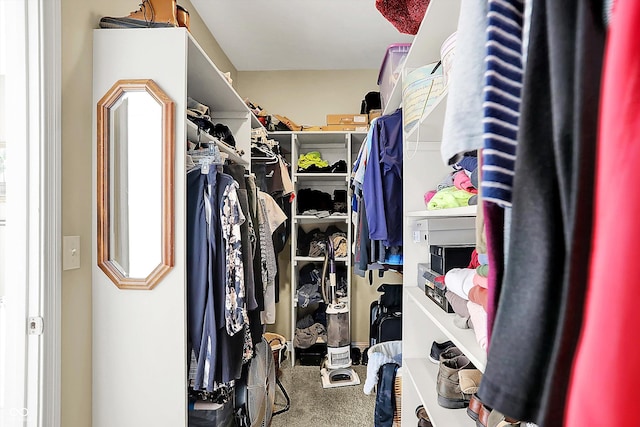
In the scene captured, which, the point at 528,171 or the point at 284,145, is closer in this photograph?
the point at 528,171

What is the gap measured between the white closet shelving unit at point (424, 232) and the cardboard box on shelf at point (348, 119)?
1331mm

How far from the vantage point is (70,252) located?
1256 mm

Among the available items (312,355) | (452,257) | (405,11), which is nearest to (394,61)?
(405,11)

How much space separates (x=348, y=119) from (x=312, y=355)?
6.73ft

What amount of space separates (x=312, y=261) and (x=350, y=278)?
376 millimetres

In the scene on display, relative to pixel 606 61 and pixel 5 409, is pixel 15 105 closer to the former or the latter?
pixel 5 409

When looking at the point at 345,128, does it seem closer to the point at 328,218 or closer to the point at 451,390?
the point at 328,218

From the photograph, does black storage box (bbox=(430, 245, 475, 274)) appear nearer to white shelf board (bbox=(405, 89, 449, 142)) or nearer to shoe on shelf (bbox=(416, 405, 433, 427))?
white shelf board (bbox=(405, 89, 449, 142))

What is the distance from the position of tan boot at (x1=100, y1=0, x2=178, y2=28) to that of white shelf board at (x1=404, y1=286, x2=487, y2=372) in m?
1.45

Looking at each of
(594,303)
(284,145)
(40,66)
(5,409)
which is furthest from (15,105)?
(284,145)

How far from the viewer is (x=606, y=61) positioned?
29 cm

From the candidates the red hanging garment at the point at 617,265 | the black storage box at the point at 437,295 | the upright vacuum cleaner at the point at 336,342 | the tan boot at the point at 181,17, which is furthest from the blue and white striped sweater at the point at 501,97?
the upright vacuum cleaner at the point at 336,342

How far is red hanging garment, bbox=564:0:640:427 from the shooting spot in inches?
10.2

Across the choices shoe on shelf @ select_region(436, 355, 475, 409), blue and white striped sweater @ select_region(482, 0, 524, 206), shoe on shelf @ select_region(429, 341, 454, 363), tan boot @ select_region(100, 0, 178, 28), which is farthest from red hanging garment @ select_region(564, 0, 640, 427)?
tan boot @ select_region(100, 0, 178, 28)
